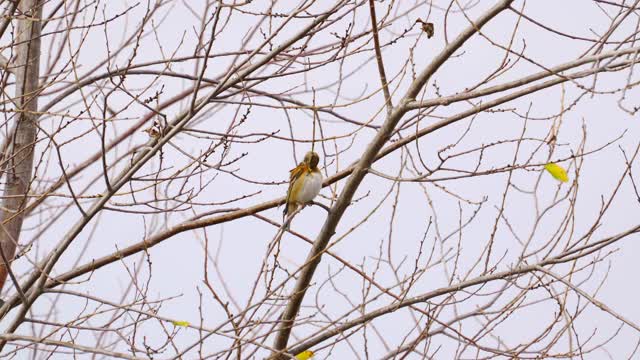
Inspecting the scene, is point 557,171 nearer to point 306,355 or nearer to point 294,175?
point 306,355

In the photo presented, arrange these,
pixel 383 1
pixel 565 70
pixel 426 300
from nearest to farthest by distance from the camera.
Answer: pixel 565 70
pixel 426 300
pixel 383 1

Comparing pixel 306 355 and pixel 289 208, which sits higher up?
pixel 289 208

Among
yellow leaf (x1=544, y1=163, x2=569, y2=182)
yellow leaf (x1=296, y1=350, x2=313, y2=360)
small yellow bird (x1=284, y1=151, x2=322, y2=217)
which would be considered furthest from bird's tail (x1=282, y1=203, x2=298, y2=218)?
yellow leaf (x1=544, y1=163, x2=569, y2=182)

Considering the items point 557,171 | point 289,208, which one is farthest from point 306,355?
point 557,171

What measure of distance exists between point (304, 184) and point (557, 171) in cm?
168

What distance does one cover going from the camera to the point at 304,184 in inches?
187

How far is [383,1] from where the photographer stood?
4.63 metres

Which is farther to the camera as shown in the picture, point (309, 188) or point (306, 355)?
point (309, 188)

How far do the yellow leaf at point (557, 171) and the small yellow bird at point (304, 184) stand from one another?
61.6 inches

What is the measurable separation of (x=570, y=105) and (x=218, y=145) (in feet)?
5.89

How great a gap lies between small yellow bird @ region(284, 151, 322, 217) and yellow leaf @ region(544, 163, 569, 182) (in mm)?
1564

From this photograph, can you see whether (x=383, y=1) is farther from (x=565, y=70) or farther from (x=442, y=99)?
(x=565, y=70)

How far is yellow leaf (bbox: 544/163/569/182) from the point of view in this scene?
11.2ft

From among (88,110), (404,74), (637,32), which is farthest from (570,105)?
(88,110)
